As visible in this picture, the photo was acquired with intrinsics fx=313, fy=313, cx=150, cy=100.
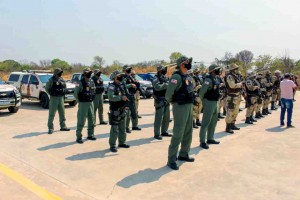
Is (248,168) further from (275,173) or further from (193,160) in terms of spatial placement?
(193,160)

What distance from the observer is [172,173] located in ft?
18.5

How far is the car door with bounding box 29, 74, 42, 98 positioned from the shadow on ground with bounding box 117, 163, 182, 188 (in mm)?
10924

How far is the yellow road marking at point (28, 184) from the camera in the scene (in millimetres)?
4637

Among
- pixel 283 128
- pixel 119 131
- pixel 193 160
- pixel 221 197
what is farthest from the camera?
pixel 283 128

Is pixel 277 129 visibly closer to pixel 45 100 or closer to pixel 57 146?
pixel 57 146

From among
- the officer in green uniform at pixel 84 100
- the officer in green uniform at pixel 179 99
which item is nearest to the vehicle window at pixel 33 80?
the officer in green uniform at pixel 84 100

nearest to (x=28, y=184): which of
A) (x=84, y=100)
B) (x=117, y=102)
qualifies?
(x=117, y=102)

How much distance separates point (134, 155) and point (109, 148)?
84 cm

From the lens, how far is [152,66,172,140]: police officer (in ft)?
26.8

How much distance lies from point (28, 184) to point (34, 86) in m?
11.2

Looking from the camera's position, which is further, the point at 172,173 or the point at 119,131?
the point at 119,131

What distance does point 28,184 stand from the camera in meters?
5.10

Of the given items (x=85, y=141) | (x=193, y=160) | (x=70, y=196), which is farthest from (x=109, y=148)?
(x=70, y=196)

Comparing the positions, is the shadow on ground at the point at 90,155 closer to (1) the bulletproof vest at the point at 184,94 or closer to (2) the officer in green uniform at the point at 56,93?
(1) the bulletproof vest at the point at 184,94
